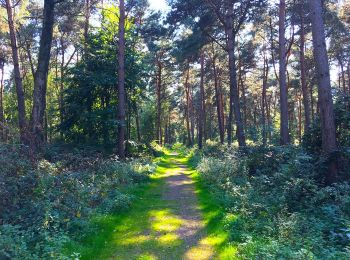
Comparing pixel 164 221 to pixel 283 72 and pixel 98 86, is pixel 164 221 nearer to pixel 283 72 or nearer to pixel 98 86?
pixel 283 72

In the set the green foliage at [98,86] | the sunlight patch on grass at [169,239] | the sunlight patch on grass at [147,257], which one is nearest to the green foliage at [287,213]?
the sunlight patch on grass at [169,239]

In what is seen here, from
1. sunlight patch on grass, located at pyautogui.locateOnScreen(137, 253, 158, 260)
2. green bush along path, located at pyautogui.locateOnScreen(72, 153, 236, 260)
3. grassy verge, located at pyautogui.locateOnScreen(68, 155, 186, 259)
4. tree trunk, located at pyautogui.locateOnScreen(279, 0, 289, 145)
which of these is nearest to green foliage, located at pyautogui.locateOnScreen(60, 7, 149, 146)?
tree trunk, located at pyautogui.locateOnScreen(279, 0, 289, 145)

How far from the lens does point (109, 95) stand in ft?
77.5

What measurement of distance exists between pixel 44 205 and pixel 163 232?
2776 millimetres

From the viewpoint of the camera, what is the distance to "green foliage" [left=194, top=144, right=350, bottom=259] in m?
5.83

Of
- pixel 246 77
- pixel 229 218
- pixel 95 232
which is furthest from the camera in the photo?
pixel 246 77

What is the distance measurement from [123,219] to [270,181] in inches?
188

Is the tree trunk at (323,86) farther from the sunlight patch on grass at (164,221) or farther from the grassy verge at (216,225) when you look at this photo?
the sunlight patch on grass at (164,221)


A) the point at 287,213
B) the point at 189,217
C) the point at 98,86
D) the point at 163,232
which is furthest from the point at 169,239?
the point at 98,86

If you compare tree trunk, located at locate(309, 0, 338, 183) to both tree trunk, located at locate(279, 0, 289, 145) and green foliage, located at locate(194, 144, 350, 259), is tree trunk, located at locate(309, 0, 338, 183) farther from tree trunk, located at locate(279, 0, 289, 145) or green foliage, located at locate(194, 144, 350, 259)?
tree trunk, located at locate(279, 0, 289, 145)

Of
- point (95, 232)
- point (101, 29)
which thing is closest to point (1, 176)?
→ point (95, 232)

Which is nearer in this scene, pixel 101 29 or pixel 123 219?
pixel 123 219

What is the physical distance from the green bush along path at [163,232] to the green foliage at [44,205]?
0.44m

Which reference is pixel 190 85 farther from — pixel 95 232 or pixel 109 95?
pixel 95 232
